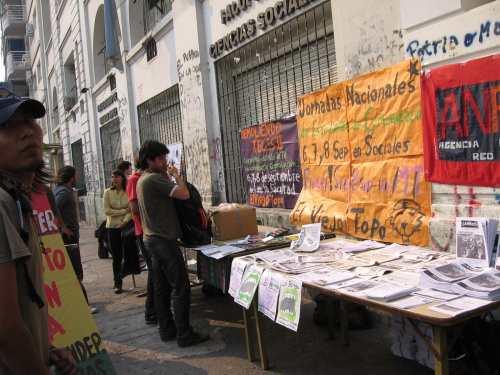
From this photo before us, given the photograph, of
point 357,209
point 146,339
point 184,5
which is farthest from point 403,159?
point 184,5

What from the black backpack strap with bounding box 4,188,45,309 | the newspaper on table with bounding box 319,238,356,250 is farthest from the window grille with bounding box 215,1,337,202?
the black backpack strap with bounding box 4,188,45,309

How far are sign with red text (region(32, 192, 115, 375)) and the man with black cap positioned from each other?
1.71 m

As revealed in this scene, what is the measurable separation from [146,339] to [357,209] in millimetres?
2559

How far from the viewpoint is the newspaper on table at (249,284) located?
372 cm

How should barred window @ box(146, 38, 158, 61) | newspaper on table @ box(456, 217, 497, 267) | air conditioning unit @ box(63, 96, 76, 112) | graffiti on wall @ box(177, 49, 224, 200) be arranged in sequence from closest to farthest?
newspaper on table @ box(456, 217, 497, 267)
graffiti on wall @ box(177, 49, 224, 200)
barred window @ box(146, 38, 158, 61)
air conditioning unit @ box(63, 96, 76, 112)

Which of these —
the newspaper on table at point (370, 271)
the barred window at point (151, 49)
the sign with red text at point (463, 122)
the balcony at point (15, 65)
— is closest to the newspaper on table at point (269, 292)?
the newspaper on table at point (370, 271)

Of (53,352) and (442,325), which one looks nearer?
(53,352)

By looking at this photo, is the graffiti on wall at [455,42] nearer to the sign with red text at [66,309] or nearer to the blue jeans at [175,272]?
the blue jeans at [175,272]

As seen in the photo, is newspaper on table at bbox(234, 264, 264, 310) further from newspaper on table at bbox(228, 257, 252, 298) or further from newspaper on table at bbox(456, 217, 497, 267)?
newspaper on table at bbox(456, 217, 497, 267)

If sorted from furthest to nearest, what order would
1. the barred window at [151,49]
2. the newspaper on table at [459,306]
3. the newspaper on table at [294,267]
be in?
1. the barred window at [151,49]
2. the newspaper on table at [294,267]
3. the newspaper on table at [459,306]

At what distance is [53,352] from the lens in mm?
1835

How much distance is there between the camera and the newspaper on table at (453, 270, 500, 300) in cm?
255

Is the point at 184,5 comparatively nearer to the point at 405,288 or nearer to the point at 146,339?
the point at 146,339

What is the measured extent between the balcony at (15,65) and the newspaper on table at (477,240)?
36.7 m
